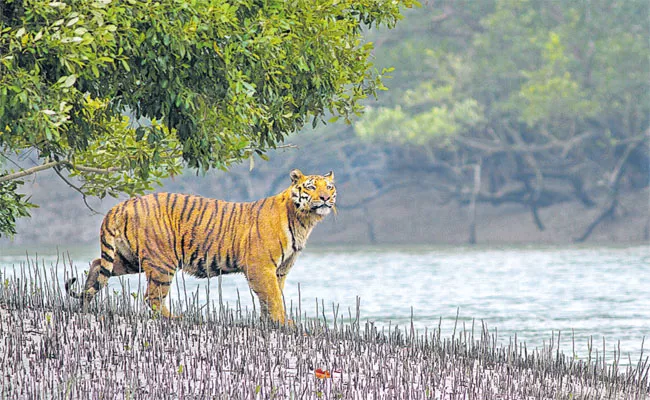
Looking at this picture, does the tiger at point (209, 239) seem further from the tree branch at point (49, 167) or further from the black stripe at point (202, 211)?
the tree branch at point (49, 167)

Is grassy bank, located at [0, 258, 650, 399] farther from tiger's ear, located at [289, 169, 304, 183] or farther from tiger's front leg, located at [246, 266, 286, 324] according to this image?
tiger's ear, located at [289, 169, 304, 183]

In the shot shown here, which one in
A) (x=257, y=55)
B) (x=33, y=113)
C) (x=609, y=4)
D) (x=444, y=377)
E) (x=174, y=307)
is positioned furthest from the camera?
(x=609, y=4)

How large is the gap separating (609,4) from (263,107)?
43944mm

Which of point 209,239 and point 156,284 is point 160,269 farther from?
point 209,239

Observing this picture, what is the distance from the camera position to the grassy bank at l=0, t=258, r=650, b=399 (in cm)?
995

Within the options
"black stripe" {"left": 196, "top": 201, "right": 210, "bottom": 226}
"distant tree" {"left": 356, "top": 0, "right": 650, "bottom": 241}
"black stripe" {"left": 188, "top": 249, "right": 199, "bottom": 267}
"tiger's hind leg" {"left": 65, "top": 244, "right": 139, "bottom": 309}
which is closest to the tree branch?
"tiger's hind leg" {"left": 65, "top": 244, "right": 139, "bottom": 309}

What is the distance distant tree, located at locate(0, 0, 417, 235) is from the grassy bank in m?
1.75

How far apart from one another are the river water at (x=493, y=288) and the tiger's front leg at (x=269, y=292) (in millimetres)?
2592

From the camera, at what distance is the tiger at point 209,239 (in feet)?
42.9

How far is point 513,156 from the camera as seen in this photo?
54.7 metres

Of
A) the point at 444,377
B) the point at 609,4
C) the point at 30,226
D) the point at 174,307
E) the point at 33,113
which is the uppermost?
the point at 609,4

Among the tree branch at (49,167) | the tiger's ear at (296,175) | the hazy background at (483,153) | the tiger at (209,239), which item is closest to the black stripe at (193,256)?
the tiger at (209,239)

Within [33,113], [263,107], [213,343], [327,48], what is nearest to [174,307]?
[213,343]

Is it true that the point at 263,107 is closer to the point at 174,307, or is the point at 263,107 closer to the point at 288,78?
the point at 288,78
